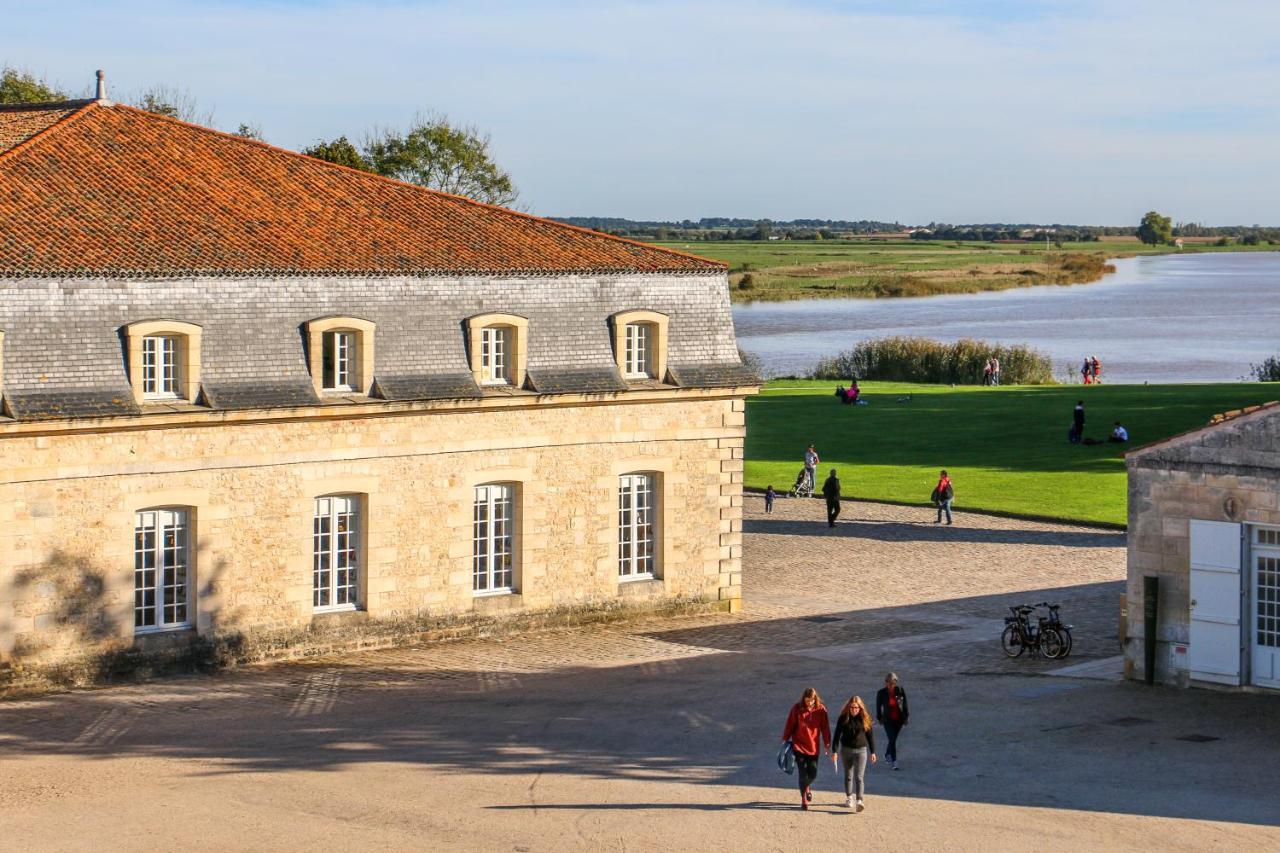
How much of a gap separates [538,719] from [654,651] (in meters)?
5.87

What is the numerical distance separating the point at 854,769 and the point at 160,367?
1274 cm

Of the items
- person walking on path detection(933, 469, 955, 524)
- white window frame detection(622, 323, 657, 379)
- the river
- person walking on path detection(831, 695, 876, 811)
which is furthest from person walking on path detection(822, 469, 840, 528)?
the river

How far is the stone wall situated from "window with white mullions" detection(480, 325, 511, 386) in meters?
0.62

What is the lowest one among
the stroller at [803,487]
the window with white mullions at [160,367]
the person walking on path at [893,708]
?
the person walking on path at [893,708]

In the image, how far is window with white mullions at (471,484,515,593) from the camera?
31.5 meters

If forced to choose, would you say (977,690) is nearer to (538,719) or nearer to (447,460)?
(538,719)

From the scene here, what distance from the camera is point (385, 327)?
99.2ft

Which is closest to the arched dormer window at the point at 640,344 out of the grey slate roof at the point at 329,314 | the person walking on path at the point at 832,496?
the grey slate roof at the point at 329,314

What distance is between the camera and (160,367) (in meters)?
27.9

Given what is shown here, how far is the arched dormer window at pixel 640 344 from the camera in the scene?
32.9 metres

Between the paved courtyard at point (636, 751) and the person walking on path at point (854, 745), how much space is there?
309 mm

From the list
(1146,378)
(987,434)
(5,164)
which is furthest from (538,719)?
(1146,378)

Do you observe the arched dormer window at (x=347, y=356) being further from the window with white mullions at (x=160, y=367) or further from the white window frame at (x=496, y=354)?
the window with white mullions at (x=160, y=367)

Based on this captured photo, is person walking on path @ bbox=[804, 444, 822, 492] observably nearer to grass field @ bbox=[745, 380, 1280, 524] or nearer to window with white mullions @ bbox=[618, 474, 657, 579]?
grass field @ bbox=[745, 380, 1280, 524]
